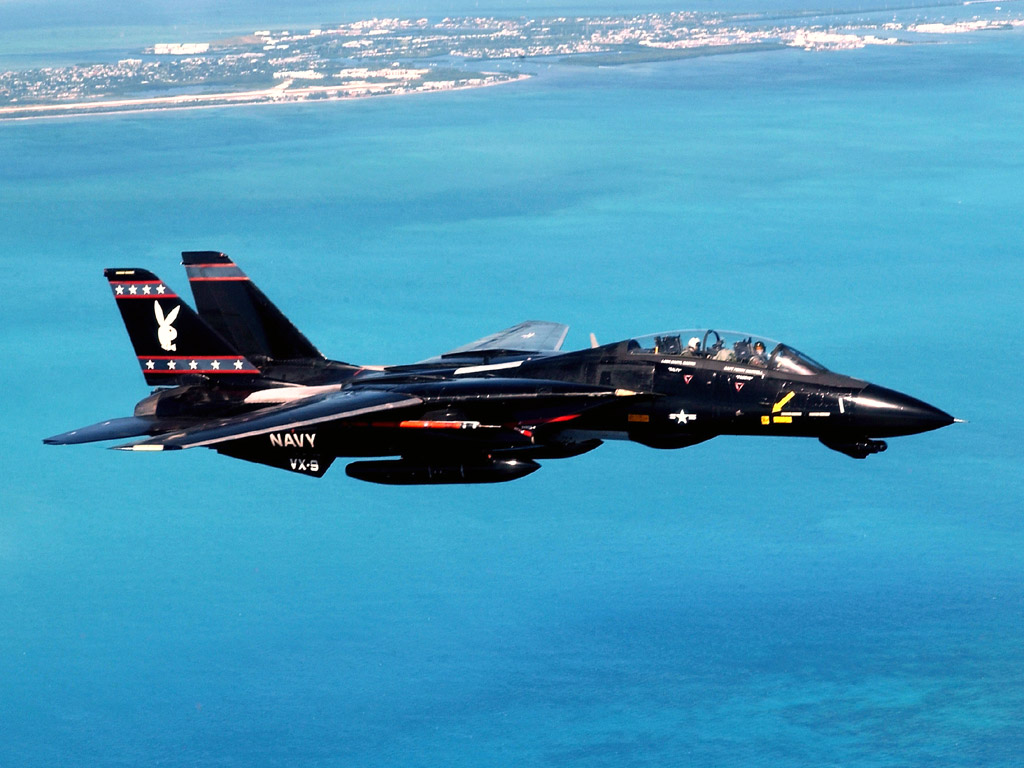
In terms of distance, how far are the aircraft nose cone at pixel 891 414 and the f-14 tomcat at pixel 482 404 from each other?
0.04 m

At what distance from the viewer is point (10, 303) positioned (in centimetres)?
12600

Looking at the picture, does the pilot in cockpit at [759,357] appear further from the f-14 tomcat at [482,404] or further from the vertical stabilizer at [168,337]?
the vertical stabilizer at [168,337]

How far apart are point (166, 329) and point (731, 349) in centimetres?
1906

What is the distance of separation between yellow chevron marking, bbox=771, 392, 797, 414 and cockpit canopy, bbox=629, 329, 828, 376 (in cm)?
81

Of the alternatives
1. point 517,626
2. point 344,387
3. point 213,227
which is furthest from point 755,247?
point 344,387

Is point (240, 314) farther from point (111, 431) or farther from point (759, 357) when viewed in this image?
point (759, 357)

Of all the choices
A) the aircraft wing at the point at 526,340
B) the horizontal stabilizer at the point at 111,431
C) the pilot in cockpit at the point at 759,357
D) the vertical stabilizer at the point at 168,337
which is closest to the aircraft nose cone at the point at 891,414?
the pilot in cockpit at the point at 759,357

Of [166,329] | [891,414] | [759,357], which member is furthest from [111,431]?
→ [891,414]

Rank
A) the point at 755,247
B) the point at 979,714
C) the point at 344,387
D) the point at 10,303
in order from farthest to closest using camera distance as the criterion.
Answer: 1. the point at 755,247
2. the point at 10,303
3. the point at 979,714
4. the point at 344,387

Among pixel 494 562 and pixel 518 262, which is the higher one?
pixel 518 262

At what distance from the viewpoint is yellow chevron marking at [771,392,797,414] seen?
3671 cm

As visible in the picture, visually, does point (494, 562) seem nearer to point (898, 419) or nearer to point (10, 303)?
point (898, 419)

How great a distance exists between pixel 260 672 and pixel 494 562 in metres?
16.4

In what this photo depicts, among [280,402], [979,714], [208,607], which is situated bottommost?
[979,714]
